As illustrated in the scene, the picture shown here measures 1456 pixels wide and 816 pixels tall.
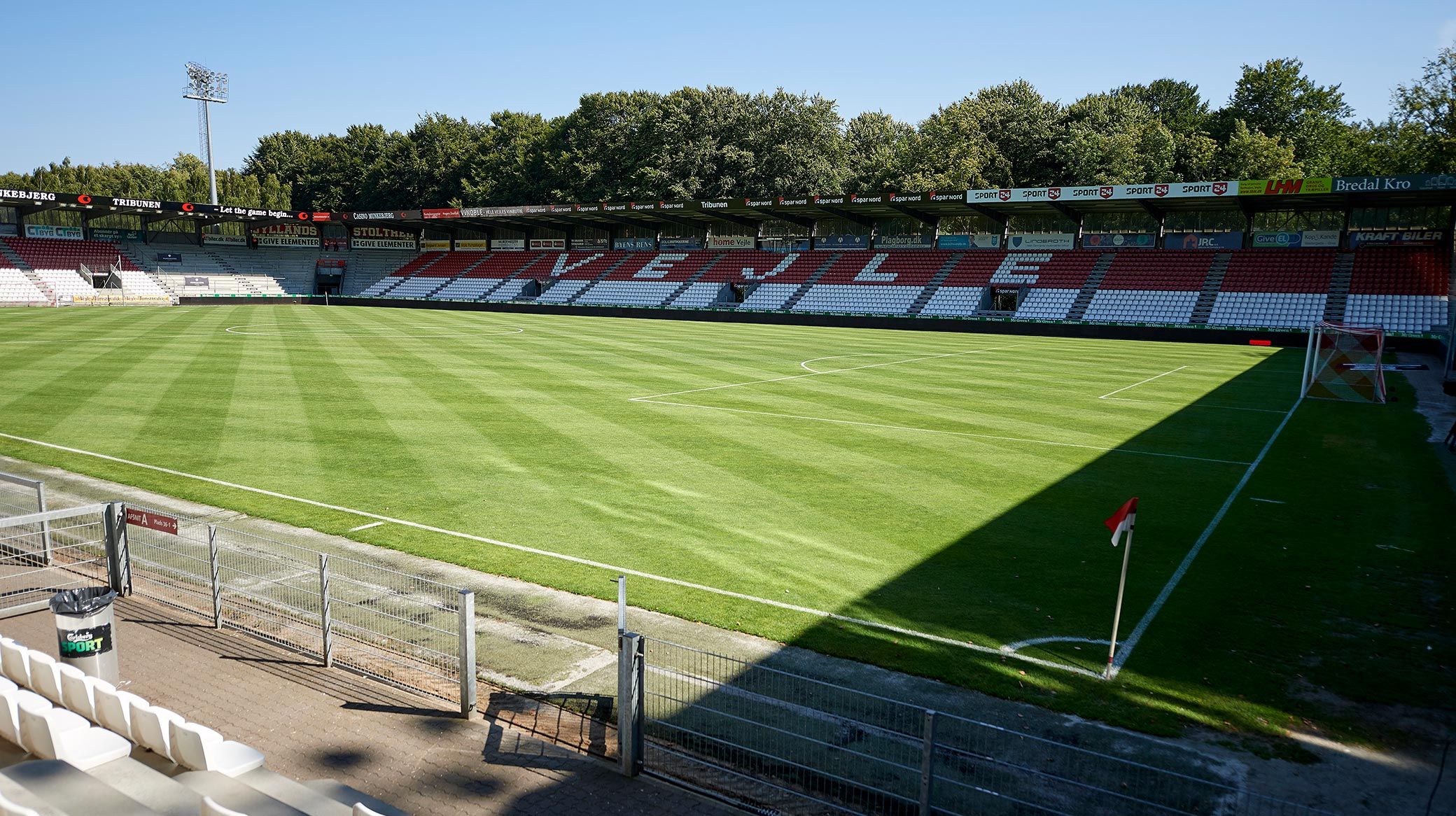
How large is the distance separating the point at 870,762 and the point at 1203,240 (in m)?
61.0

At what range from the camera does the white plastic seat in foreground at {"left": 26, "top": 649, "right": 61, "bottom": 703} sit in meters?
5.99

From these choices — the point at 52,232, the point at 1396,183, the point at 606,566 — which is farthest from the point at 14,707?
the point at 52,232

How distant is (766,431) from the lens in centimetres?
1975

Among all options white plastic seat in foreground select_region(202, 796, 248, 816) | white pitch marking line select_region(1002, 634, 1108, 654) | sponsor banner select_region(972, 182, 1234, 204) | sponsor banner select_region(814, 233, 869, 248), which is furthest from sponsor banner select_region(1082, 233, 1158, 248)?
white plastic seat in foreground select_region(202, 796, 248, 816)

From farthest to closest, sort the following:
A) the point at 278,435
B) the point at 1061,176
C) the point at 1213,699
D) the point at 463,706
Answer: the point at 1061,176
the point at 278,435
the point at 1213,699
the point at 463,706

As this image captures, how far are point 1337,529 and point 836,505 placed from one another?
24.7ft

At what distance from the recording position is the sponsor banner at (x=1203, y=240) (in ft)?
185

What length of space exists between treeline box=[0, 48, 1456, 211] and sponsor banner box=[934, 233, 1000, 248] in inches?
525

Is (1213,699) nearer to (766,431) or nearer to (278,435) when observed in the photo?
(766,431)

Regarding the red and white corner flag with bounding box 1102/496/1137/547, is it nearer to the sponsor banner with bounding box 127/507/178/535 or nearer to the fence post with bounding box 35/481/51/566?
the sponsor banner with bounding box 127/507/178/535

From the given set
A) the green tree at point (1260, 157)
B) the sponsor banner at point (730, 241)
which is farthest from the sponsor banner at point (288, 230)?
the green tree at point (1260, 157)

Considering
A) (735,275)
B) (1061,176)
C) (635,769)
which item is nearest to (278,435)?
(635,769)

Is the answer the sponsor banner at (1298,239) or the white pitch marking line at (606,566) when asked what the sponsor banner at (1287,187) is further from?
the white pitch marking line at (606,566)

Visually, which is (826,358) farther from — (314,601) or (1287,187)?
(1287,187)
